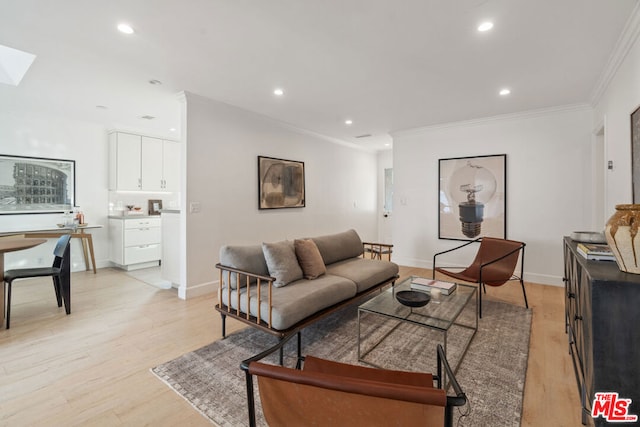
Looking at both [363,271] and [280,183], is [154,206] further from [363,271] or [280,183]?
[363,271]

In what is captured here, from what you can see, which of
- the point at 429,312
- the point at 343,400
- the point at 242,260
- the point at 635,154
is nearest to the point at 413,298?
the point at 429,312

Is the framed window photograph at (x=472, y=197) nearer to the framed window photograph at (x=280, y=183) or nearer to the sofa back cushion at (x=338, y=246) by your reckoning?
the sofa back cushion at (x=338, y=246)

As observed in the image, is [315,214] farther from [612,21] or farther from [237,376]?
[612,21]

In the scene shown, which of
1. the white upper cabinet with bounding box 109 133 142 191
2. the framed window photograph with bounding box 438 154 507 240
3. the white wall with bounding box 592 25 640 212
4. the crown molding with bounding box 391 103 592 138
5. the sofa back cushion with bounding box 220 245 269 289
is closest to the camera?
the white wall with bounding box 592 25 640 212

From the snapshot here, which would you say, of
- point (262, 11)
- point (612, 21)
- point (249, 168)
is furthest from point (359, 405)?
point (249, 168)

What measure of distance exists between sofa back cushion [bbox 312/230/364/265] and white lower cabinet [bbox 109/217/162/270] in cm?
353

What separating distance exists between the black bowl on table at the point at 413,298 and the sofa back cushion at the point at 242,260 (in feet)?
4.08

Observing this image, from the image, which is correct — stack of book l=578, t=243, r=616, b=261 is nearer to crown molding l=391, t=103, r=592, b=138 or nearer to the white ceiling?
the white ceiling

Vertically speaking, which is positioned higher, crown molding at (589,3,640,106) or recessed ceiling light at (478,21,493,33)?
recessed ceiling light at (478,21,493,33)

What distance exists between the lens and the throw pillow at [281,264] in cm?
281

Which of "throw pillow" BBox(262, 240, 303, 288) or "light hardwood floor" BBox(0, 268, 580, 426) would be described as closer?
"light hardwood floor" BBox(0, 268, 580, 426)

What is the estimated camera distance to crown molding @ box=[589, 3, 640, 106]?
7.04 ft

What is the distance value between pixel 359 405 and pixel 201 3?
2.46 m


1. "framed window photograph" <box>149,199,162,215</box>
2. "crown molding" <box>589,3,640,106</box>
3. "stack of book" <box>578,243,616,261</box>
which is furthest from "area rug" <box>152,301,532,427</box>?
"framed window photograph" <box>149,199,162,215</box>
